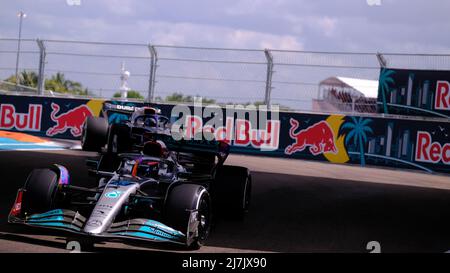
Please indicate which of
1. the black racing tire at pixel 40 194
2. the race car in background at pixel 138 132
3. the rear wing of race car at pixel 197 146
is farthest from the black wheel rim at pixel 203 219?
the race car in background at pixel 138 132

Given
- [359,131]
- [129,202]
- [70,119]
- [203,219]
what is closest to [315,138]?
[359,131]

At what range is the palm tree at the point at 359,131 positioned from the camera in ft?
61.3

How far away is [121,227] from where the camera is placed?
22.9ft

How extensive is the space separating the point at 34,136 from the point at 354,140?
8744 mm

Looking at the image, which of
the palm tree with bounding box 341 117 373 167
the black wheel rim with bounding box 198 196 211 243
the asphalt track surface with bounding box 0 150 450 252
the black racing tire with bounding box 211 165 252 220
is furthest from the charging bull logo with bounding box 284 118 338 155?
the black wheel rim with bounding box 198 196 211 243

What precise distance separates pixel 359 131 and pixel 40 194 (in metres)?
12.4

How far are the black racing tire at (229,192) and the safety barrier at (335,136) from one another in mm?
8458

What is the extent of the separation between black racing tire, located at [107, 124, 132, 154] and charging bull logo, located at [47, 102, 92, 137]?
9.45 m

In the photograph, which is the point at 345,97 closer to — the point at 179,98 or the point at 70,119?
the point at 179,98

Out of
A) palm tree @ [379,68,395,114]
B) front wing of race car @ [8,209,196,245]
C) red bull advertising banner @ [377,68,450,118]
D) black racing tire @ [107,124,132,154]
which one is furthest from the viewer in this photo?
palm tree @ [379,68,395,114]

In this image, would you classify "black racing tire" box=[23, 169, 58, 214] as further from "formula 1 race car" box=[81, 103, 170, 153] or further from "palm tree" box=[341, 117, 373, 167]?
"palm tree" box=[341, 117, 373, 167]

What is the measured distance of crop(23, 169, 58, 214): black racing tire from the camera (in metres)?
7.52
